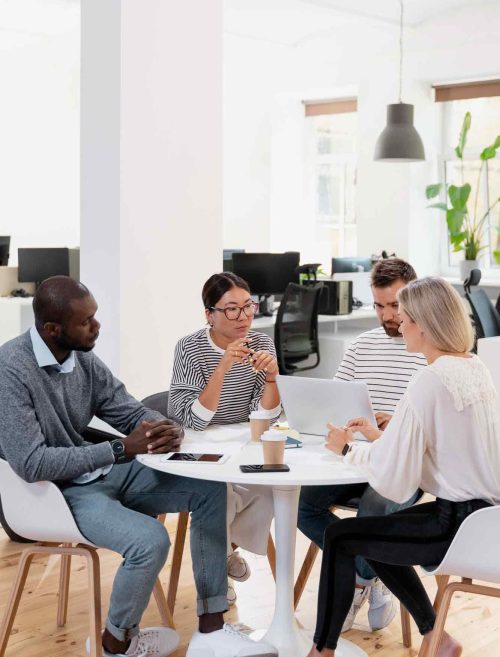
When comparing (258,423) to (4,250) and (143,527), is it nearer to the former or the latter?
(143,527)

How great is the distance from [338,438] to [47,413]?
85 cm

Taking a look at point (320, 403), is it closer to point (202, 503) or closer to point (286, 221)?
point (202, 503)

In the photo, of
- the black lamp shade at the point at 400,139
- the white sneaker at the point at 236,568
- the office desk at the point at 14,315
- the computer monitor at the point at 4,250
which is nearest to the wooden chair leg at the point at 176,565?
the white sneaker at the point at 236,568

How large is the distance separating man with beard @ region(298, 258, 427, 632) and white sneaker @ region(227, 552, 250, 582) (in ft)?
0.93

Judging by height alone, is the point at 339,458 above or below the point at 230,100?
below

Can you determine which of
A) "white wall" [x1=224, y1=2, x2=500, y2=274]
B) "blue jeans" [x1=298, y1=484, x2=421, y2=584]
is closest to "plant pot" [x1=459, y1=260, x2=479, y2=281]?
"white wall" [x1=224, y1=2, x2=500, y2=274]

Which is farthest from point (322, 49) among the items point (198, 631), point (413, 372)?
point (198, 631)

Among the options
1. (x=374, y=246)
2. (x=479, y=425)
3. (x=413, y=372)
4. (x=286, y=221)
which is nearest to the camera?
(x=479, y=425)

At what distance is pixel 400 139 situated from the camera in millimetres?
7855

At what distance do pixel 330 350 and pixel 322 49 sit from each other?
3.71m

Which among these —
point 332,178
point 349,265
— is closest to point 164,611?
point 349,265

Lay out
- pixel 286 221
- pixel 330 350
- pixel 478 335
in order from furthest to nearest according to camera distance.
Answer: pixel 286 221, pixel 330 350, pixel 478 335

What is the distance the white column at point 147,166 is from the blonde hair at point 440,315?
201cm

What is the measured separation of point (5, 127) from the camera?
954 cm
